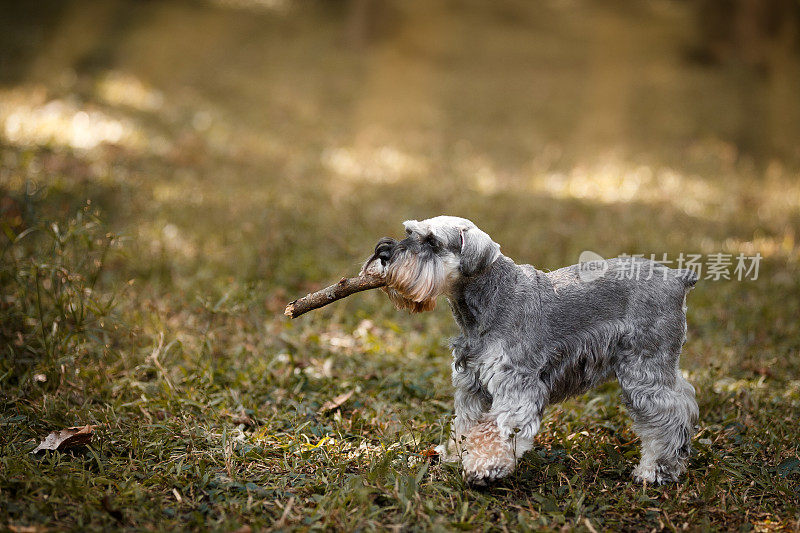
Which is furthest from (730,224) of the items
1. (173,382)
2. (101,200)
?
(101,200)

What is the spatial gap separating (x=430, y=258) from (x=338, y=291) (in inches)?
28.0

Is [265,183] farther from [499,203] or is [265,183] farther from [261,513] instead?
[261,513]

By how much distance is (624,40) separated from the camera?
851 inches

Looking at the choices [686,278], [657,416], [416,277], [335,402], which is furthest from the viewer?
[335,402]

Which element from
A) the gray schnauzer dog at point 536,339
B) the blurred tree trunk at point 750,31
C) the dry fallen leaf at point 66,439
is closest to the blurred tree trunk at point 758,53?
the blurred tree trunk at point 750,31

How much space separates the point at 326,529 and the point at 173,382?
2213 mm

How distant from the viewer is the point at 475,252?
399 centimetres

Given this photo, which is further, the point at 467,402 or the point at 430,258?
the point at 467,402

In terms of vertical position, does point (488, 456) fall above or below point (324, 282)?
above

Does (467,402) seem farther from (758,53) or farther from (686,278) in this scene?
(758,53)

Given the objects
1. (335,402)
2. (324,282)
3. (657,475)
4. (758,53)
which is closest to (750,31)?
(758,53)

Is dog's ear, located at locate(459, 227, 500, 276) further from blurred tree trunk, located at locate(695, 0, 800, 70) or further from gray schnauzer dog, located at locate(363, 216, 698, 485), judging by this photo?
blurred tree trunk, located at locate(695, 0, 800, 70)

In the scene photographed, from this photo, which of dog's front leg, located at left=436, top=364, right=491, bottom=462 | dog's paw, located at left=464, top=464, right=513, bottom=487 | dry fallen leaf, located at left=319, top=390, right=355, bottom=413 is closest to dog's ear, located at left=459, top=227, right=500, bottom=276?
dog's front leg, located at left=436, top=364, right=491, bottom=462

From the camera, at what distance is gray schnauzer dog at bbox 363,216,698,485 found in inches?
157
